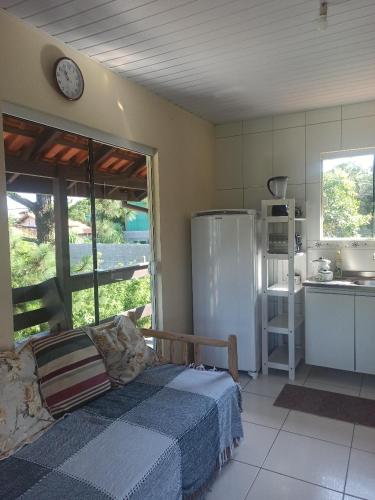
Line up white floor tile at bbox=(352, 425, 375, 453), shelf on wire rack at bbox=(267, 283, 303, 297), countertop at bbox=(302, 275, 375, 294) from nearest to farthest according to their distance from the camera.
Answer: white floor tile at bbox=(352, 425, 375, 453)
countertop at bbox=(302, 275, 375, 294)
shelf on wire rack at bbox=(267, 283, 303, 297)

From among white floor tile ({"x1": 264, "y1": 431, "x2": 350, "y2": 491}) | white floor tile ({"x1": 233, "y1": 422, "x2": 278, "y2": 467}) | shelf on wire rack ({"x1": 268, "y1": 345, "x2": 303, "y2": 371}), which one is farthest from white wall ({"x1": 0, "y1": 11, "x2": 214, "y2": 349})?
white floor tile ({"x1": 264, "y1": 431, "x2": 350, "y2": 491})

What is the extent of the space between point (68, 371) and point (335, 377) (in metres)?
2.42

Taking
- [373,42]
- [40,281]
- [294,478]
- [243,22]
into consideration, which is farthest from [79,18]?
[294,478]

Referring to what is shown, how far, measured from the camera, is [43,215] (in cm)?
213

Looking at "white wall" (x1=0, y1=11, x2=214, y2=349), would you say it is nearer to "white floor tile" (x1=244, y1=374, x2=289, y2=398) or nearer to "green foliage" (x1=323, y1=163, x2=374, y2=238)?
"white floor tile" (x1=244, y1=374, x2=289, y2=398)

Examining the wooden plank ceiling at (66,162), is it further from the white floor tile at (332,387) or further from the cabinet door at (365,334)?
the white floor tile at (332,387)

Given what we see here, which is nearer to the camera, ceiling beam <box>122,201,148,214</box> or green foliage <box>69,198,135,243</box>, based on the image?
green foliage <box>69,198,135,243</box>

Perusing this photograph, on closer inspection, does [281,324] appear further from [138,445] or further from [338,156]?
[138,445]

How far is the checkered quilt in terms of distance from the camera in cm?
135

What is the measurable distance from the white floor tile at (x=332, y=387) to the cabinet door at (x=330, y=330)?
0.51 ft

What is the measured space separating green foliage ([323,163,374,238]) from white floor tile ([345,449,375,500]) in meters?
1.98

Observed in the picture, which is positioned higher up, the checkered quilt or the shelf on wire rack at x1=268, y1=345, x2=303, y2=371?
the checkered quilt

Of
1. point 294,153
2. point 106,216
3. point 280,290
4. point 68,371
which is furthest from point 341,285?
point 68,371

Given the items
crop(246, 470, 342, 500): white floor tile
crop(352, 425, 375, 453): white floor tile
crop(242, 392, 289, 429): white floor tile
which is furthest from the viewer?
crop(242, 392, 289, 429): white floor tile
